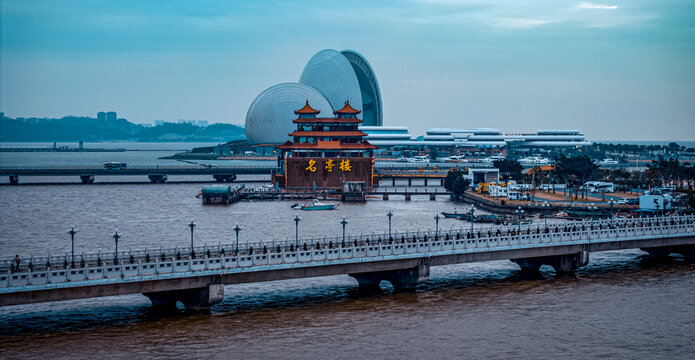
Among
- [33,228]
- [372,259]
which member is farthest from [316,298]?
[33,228]

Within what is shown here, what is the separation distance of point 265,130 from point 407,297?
13800 cm

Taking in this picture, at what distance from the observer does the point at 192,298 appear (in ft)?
99.4

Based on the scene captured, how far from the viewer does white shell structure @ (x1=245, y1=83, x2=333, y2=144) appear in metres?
160

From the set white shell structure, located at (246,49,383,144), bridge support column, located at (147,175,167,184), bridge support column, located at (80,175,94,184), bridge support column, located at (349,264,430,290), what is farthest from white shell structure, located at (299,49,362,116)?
bridge support column, located at (349,264,430,290)

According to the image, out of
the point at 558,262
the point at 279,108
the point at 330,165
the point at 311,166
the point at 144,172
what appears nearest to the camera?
the point at 558,262

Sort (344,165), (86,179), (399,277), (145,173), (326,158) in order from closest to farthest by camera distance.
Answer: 1. (399,277)
2. (326,158)
3. (344,165)
4. (86,179)
5. (145,173)

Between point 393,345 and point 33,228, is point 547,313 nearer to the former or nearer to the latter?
point 393,345

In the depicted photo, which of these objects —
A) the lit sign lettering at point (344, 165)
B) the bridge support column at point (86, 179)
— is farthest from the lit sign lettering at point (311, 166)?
the bridge support column at point (86, 179)

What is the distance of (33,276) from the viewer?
29047 millimetres

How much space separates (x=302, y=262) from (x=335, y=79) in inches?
5571

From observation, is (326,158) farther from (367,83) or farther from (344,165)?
(367,83)

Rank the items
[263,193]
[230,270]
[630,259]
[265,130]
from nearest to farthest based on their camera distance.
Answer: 1. [230,270]
2. [630,259]
3. [263,193]
4. [265,130]

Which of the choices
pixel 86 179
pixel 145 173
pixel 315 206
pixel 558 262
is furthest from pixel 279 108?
pixel 558 262

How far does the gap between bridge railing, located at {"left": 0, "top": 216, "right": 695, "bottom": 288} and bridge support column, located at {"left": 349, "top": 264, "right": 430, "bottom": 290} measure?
85 cm
